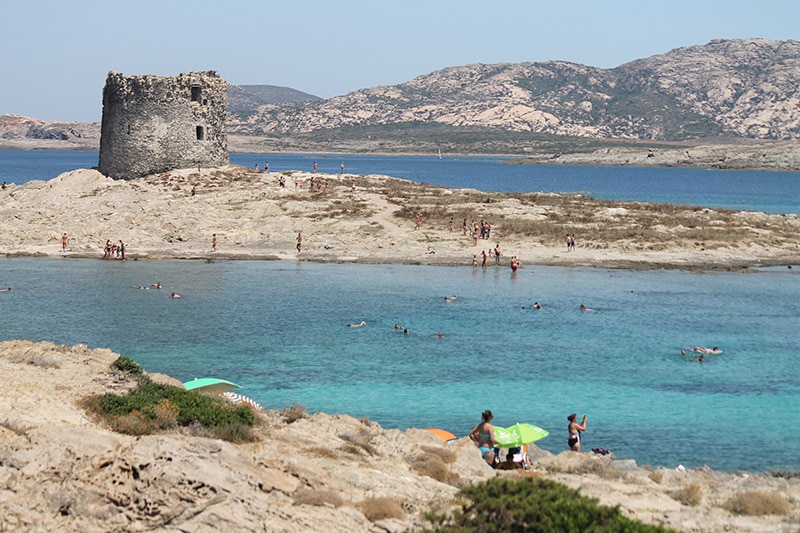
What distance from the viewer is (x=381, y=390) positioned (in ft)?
82.9

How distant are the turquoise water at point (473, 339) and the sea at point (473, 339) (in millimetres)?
85

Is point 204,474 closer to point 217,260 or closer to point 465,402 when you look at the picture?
point 465,402

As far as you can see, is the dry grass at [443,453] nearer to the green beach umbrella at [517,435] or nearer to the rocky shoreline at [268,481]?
the rocky shoreline at [268,481]

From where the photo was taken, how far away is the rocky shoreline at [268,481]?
37.8 feet

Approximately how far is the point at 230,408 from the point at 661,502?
7.32 metres

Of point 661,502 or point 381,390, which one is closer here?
point 661,502

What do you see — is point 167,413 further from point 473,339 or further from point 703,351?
point 703,351

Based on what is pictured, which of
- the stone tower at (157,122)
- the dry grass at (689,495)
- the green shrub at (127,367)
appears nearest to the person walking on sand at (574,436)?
the dry grass at (689,495)

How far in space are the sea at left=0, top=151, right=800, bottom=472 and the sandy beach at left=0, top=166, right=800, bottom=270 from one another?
240 cm

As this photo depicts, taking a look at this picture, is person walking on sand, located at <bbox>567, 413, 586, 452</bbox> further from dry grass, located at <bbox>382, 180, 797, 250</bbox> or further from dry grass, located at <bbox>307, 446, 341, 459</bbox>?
dry grass, located at <bbox>382, 180, 797, 250</bbox>

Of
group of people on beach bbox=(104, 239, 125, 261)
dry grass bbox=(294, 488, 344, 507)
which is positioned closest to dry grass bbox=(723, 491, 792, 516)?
dry grass bbox=(294, 488, 344, 507)

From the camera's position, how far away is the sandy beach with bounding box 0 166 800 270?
161ft

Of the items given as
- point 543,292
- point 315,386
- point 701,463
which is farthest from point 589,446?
point 543,292

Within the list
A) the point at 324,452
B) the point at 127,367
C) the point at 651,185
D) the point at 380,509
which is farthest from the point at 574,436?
the point at 651,185
